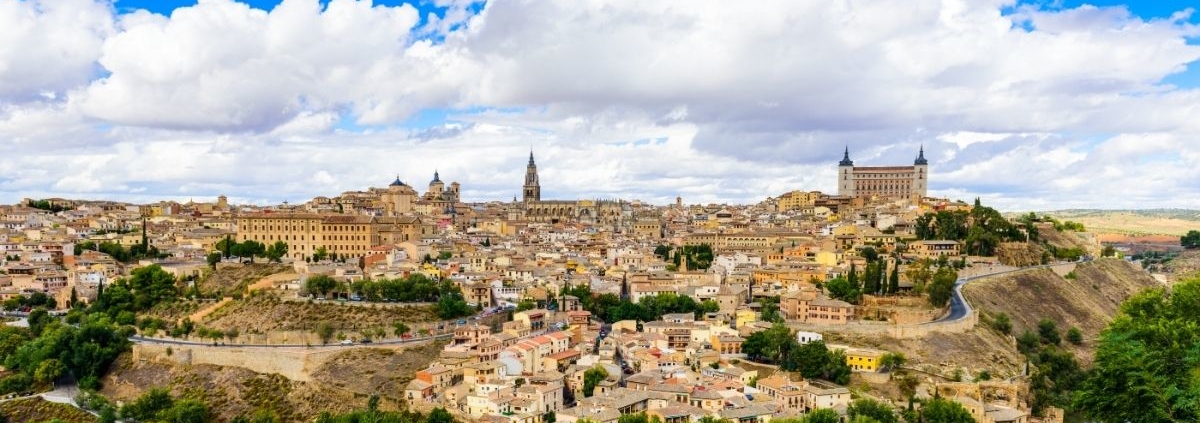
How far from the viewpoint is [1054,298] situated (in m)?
49.3

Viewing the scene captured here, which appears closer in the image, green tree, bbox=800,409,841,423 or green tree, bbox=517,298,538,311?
green tree, bbox=800,409,841,423

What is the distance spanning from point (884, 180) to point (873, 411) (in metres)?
66.3

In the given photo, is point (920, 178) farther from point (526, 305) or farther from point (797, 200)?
point (526, 305)

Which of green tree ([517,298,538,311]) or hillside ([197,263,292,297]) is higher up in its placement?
hillside ([197,263,292,297])

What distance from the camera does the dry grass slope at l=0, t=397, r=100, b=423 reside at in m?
35.8

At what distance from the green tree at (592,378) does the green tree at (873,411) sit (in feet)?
28.9

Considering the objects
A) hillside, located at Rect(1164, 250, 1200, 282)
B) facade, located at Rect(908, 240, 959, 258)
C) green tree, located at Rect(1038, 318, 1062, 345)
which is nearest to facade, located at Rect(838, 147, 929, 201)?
hillside, located at Rect(1164, 250, 1200, 282)

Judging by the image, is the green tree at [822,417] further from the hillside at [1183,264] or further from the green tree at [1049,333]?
the hillside at [1183,264]

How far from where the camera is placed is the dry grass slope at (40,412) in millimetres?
35750

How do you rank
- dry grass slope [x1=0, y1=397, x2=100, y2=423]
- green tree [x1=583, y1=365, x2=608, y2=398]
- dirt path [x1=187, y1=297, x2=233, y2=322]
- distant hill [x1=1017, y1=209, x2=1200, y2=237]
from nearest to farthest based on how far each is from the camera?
green tree [x1=583, y1=365, x2=608, y2=398]
dry grass slope [x1=0, y1=397, x2=100, y2=423]
dirt path [x1=187, y1=297, x2=233, y2=322]
distant hill [x1=1017, y1=209, x2=1200, y2=237]

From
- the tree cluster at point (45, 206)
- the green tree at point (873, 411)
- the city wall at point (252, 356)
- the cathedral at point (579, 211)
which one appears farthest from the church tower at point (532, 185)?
the green tree at point (873, 411)

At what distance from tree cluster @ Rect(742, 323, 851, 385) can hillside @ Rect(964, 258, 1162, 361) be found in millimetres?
12665

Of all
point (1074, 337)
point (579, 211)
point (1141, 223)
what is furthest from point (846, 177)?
point (1141, 223)

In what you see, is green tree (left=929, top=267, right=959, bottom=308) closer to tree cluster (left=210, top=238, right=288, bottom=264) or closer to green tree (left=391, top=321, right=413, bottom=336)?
green tree (left=391, top=321, right=413, bottom=336)
